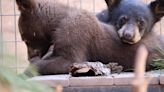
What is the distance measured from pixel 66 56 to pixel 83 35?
0.20m

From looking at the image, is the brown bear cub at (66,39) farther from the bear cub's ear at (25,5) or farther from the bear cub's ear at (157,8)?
the bear cub's ear at (157,8)

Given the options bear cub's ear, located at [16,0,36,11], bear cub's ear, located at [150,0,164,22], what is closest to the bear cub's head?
bear cub's ear, located at [150,0,164,22]

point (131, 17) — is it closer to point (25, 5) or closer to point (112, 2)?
point (112, 2)

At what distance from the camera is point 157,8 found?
412 cm

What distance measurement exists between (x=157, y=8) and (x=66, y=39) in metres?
1.07

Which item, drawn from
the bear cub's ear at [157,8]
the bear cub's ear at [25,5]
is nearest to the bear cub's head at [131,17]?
the bear cub's ear at [157,8]

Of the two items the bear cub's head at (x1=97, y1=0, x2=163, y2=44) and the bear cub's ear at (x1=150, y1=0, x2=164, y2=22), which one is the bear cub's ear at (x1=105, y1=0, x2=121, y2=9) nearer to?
the bear cub's head at (x1=97, y1=0, x2=163, y2=44)

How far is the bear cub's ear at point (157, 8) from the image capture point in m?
4.12

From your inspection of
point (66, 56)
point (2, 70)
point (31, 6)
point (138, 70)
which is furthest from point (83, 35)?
point (138, 70)

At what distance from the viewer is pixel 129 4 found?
13.6 ft

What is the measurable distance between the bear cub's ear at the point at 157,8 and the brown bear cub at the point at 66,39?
405 millimetres

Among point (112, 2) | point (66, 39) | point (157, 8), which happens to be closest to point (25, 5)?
point (66, 39)

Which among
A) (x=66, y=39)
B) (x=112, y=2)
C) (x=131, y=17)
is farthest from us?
(x=112, y=2)

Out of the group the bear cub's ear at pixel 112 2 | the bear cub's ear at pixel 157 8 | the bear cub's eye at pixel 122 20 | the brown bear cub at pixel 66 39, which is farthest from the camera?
the bear cub's ear at pixel 112 2
